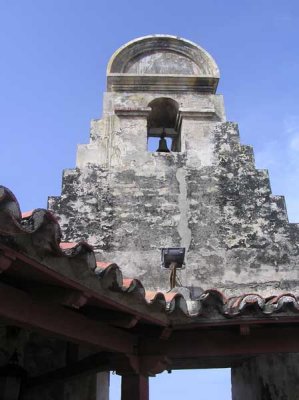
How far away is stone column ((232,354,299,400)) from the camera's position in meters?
5.29

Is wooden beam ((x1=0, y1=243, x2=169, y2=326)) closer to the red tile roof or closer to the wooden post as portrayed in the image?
the red tile roof

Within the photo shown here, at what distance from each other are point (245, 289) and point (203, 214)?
1073 mm

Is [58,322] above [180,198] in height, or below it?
below

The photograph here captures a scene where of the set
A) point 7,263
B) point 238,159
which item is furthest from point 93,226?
point 7,263

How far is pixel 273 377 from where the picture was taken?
5461 mm

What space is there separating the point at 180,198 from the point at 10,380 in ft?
9.99

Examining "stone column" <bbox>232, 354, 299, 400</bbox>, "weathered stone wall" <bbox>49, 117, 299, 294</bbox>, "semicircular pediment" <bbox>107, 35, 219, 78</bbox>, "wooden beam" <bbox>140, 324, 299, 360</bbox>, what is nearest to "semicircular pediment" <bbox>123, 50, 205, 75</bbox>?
"semicircular pediment" <bbox>107, 35, 219, 78</bbox>

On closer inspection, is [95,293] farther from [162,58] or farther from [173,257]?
[162,58]

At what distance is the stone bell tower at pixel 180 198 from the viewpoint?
5863 millimetres

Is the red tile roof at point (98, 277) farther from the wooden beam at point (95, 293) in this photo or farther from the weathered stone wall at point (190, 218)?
the weathered stone wall at point (190, 218)

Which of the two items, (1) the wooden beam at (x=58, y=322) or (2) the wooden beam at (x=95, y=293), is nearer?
(2) the wooden beam at (x=95, y=293)

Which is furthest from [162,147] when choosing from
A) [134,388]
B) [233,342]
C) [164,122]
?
Result: [134,388]

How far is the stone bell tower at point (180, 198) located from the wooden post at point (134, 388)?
5.03ft

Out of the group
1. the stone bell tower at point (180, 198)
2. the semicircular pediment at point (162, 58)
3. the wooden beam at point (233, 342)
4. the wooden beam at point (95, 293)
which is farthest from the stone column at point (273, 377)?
the semicircular pediment at point (162, 58)
